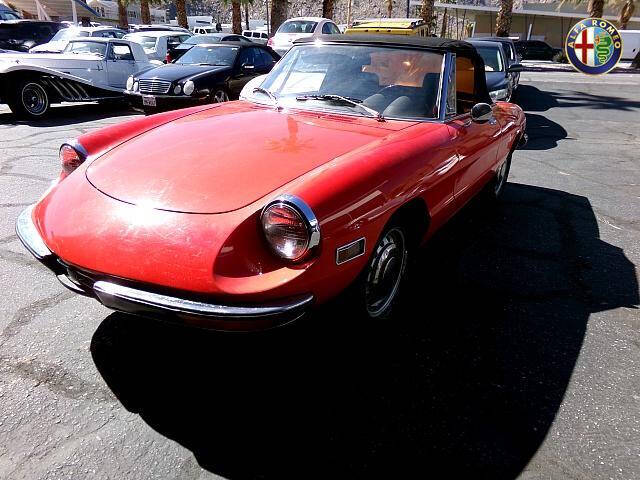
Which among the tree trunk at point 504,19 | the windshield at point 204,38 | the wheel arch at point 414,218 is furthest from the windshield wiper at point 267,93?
the tree trunk at point 504,19

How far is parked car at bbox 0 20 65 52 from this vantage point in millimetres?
14508

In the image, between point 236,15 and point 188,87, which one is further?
point 236,15

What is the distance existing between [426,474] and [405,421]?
0.89 feet

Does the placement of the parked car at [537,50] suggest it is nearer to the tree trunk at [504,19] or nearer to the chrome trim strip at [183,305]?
the tree trunk at [504,19]

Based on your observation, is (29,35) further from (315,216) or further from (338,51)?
(315,216)

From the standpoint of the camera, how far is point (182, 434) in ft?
6.44

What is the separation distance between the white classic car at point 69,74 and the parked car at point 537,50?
27.8 meters

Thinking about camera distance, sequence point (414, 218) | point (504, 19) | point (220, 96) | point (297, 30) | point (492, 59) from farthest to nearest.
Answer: point (504, 19), point (297, 30), point (492, 59), point (220, 96), point (414, 218)

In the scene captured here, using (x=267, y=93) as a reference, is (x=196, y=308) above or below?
below

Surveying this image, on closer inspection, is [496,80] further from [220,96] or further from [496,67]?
[220,96]

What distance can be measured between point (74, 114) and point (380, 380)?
31.0 ft

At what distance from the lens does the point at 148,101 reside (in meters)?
8.55

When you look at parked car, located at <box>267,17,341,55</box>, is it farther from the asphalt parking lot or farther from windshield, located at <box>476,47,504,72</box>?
the asphalt parking lot

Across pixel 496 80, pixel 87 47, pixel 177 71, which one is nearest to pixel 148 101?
pixel 177 71
